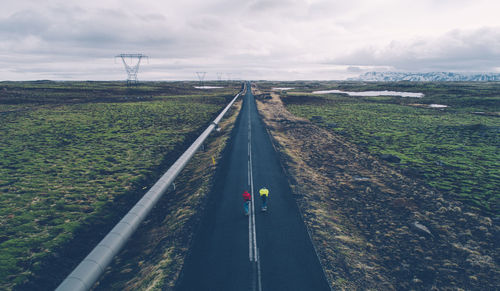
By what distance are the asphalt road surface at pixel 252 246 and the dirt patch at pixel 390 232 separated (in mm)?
1204

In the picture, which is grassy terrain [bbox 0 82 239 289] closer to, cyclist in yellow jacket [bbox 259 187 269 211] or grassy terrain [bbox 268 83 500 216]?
cyclist in yellow jacket [bbox 259 187 269 211]

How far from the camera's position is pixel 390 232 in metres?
15.4

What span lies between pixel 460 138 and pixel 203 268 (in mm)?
46264

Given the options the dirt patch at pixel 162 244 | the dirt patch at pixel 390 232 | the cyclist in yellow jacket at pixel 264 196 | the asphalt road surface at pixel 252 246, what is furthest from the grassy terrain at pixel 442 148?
the dirt patch at pixel 162 244

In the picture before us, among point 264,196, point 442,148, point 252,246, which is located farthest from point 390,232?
point 442,148

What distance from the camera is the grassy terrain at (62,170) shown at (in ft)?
49.0

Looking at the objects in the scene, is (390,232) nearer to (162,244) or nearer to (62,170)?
(162,244)

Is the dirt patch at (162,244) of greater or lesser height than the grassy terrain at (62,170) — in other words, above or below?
below

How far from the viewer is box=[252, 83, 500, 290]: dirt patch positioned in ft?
38.8

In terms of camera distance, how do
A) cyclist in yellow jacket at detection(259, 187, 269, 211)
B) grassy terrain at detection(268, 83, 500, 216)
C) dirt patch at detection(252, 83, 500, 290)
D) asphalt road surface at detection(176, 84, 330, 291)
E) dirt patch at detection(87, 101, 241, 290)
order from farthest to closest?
grassy terrain at detection(268, 83, 500, 216)
cyclist in yellow jacket at detection(259, 187, 269, 211)
dirt patch at detection(87, 101, 241, 290)
dirt patch at detection(252, 83, 500, 290)
asphalt road surface at detection(176, 84, 330, 291)

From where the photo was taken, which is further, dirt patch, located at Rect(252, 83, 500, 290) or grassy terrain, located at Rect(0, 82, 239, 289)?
grassy terrain, located at Rect(0, 82, 239, 289)

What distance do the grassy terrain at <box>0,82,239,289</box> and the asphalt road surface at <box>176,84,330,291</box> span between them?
9251mm

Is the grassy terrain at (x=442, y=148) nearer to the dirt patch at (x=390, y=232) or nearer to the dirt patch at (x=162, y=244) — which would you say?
the dirt patch at (x=390, y=232)

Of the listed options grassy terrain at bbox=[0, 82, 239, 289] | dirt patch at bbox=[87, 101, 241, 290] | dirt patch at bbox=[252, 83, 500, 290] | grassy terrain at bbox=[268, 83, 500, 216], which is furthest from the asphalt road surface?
grassy terrain at bbox=[268, 83, 500, 216]
